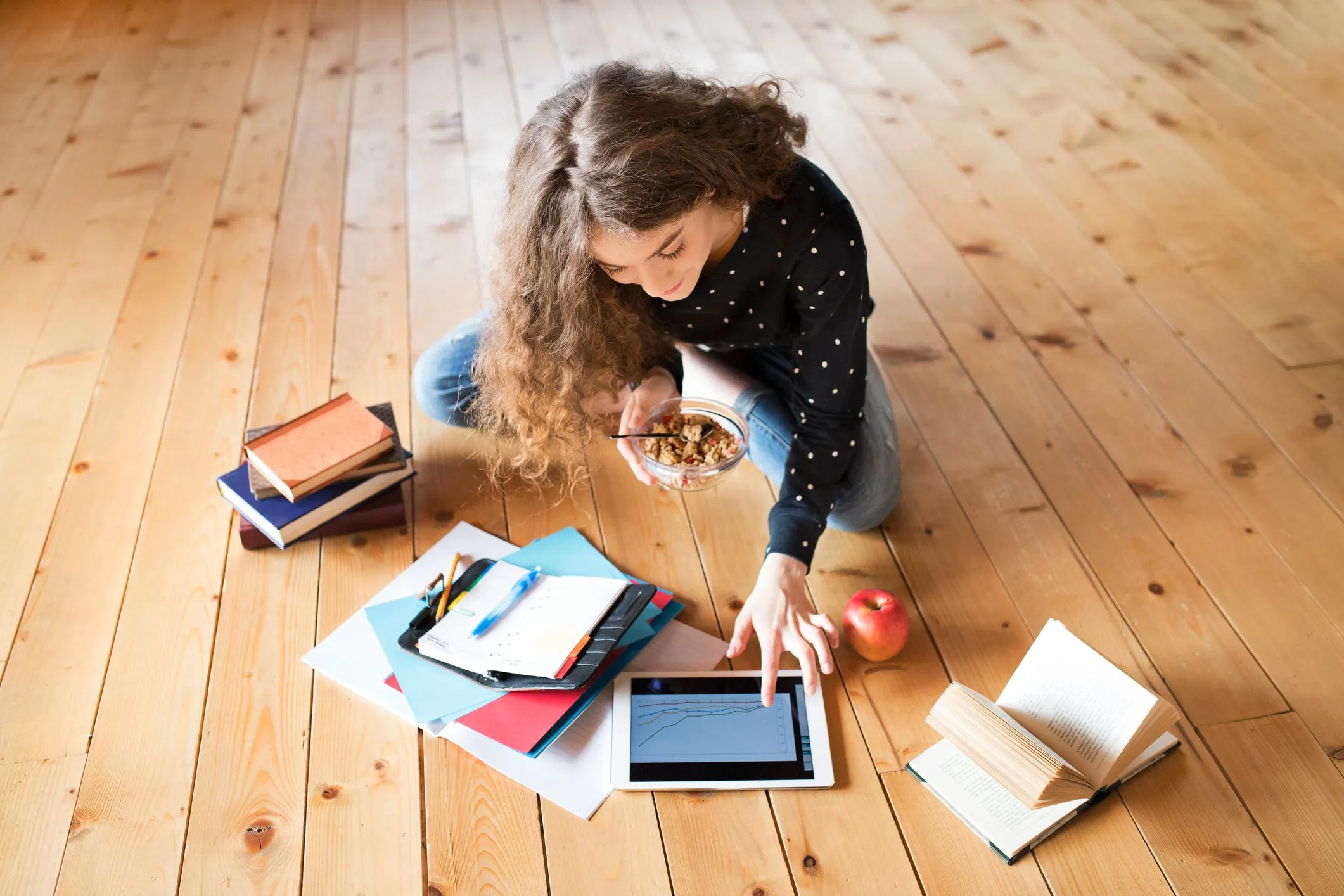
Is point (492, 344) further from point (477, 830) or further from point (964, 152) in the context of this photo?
point (964, 152)

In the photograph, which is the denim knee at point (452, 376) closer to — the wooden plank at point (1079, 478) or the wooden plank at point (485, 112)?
the wooden plank at point (485, 112)

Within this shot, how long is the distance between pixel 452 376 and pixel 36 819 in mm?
909

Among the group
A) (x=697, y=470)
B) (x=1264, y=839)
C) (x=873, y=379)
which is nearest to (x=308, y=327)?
(x=697, y=470)

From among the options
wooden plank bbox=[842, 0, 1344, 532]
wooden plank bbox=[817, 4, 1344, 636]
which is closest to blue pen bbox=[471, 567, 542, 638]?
wooden plank bbox=[817, 4, 1344, 636]

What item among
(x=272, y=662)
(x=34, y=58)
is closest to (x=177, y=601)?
(x=272, y=662)

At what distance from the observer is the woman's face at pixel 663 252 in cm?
126

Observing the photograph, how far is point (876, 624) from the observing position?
1.51 meters

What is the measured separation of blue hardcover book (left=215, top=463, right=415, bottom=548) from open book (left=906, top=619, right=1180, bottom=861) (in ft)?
3.16

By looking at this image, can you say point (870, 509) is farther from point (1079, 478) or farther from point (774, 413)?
point (1079, 478)

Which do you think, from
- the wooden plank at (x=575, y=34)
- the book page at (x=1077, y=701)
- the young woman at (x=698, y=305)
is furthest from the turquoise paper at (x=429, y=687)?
the wooden plank at (x=575, y=34)

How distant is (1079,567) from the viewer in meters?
1.69

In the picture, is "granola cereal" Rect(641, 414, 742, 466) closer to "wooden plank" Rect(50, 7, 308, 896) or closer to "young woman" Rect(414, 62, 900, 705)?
"young woman" Rect(414, 62, 900, 705)

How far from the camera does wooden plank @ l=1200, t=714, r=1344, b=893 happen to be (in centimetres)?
131

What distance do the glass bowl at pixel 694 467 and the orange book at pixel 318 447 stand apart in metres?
0.43
